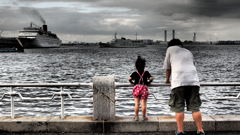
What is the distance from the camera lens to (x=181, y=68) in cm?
551

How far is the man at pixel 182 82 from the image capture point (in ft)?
18.1

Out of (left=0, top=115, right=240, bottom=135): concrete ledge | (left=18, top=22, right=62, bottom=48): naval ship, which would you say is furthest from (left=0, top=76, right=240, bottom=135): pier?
(left=18, top=22, right=62, bottom=48): naval ship

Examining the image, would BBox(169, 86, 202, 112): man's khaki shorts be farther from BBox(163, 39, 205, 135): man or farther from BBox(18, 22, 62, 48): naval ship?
BBox(18, 22, 62, 48): naval ship

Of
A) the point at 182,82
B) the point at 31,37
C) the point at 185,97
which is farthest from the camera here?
the point at 31,37

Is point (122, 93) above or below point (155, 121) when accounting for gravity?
below

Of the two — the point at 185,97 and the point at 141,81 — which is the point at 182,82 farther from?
the point at 141,81

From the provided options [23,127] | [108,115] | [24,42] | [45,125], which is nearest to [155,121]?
[108,115]

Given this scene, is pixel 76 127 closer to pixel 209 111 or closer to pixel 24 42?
pixel 209 111

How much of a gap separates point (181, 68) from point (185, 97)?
474mm

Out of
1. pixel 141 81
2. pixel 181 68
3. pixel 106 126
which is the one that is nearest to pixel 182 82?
pixel 181 68

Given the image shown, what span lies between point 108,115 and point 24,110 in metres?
12.0

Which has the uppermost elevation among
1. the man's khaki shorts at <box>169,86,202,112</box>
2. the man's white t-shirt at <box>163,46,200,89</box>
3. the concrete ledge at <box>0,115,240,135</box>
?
the man's white t-shirt at <box>163,46,200,89</box>

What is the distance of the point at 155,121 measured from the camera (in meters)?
6.43

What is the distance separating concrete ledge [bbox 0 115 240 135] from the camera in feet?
21.0
